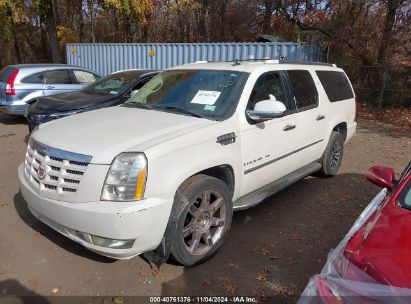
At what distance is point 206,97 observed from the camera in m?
3.97

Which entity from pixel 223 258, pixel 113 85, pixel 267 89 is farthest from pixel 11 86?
pixel 223 258

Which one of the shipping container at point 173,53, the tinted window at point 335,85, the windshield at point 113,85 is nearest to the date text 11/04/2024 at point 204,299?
the tinted window at point 335,85

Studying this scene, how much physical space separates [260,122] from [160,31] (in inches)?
854

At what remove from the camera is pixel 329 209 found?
4922mm

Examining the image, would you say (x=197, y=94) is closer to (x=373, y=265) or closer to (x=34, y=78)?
(x=373, y=265)

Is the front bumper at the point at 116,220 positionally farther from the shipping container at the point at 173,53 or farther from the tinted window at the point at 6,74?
the shipping container at the point at 173,53

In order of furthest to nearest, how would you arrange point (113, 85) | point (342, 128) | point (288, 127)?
point (113, 85)
point (342, 128)
point (288, 127)

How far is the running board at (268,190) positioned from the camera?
12.9 feet

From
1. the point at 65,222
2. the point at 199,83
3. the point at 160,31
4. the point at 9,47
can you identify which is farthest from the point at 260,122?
the point at 9,47

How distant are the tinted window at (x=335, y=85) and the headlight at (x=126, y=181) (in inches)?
138

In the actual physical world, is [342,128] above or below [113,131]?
below

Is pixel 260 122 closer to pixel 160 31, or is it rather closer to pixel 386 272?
pixel 386 272

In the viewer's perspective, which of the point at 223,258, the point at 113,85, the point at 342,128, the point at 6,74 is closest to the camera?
the point at 223,258

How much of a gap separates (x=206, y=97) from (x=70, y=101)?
426 cm
